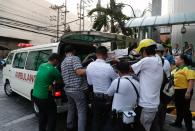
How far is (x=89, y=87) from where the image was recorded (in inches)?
198

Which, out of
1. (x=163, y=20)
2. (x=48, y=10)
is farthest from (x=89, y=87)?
(x=48, y=10)

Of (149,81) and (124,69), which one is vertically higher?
(124,69)

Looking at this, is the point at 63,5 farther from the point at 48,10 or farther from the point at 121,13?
the point at 121,13

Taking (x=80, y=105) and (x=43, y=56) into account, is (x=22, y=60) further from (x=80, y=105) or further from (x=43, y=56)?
(x=80, y=105)

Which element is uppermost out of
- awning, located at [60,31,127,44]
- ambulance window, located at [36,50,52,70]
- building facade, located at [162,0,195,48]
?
building facade, located at [162,0,195,48]

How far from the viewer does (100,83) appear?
4.29 m

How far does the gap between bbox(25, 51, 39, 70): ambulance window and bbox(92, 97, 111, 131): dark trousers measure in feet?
9.07

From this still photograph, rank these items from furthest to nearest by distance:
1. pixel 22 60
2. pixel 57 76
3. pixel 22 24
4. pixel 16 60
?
pixel 22 24 → pixel 16 60 → pixel 22 60 → pixel 57 76

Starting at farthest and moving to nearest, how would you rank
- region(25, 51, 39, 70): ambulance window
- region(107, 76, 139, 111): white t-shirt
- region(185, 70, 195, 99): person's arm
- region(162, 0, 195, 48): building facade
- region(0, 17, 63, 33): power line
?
region(0, 17, 63, 33): power line, region(162, 0, 195, 48): building facade, region(25, 51, 39, 70): ambulance window, region(185, 70, 195, 99): person's arm, region(107, 76, 139, 111): white t-shirt

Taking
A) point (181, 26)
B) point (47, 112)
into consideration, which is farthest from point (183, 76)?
point (181, 26)

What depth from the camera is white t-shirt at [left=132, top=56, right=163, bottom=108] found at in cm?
362

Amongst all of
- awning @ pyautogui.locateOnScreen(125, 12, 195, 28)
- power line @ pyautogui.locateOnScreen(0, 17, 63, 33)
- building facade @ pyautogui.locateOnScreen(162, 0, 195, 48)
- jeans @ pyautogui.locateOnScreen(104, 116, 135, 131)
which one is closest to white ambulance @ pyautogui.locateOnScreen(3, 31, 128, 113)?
jeans @ pyautogui.locateOnScreen(104, 116, 135, 131)

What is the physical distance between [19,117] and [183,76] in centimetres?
427

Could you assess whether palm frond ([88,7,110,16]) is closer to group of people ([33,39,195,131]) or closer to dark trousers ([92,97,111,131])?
group of people ([33,39,195,131])
